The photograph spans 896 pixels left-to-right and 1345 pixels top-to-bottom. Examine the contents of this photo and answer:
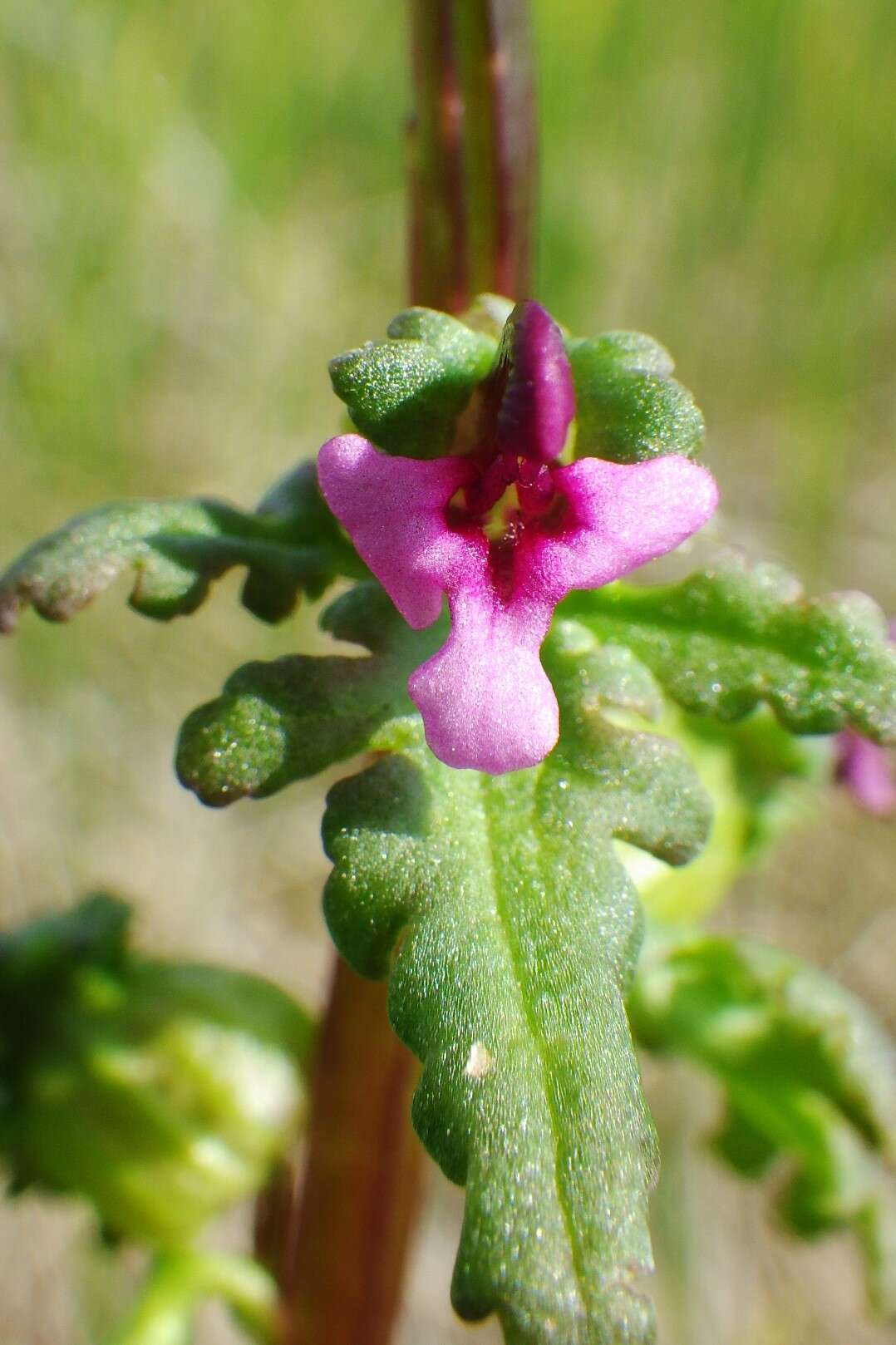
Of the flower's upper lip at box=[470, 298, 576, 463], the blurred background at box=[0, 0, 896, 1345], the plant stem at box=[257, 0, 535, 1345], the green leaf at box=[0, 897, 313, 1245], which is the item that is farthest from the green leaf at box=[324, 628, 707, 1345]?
the blurred background at box=[0, 0, 896, 1345]

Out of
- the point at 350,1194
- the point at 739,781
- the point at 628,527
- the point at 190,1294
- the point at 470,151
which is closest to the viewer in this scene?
the point at 628,527

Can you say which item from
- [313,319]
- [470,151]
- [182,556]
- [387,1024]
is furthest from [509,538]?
[313,319]

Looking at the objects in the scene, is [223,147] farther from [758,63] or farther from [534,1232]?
[534,1232]

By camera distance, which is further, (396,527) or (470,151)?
(470,151)

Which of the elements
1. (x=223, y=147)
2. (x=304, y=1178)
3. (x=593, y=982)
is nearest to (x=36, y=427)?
(x=223, y=147)

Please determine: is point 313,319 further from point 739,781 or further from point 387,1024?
point 387,1024
